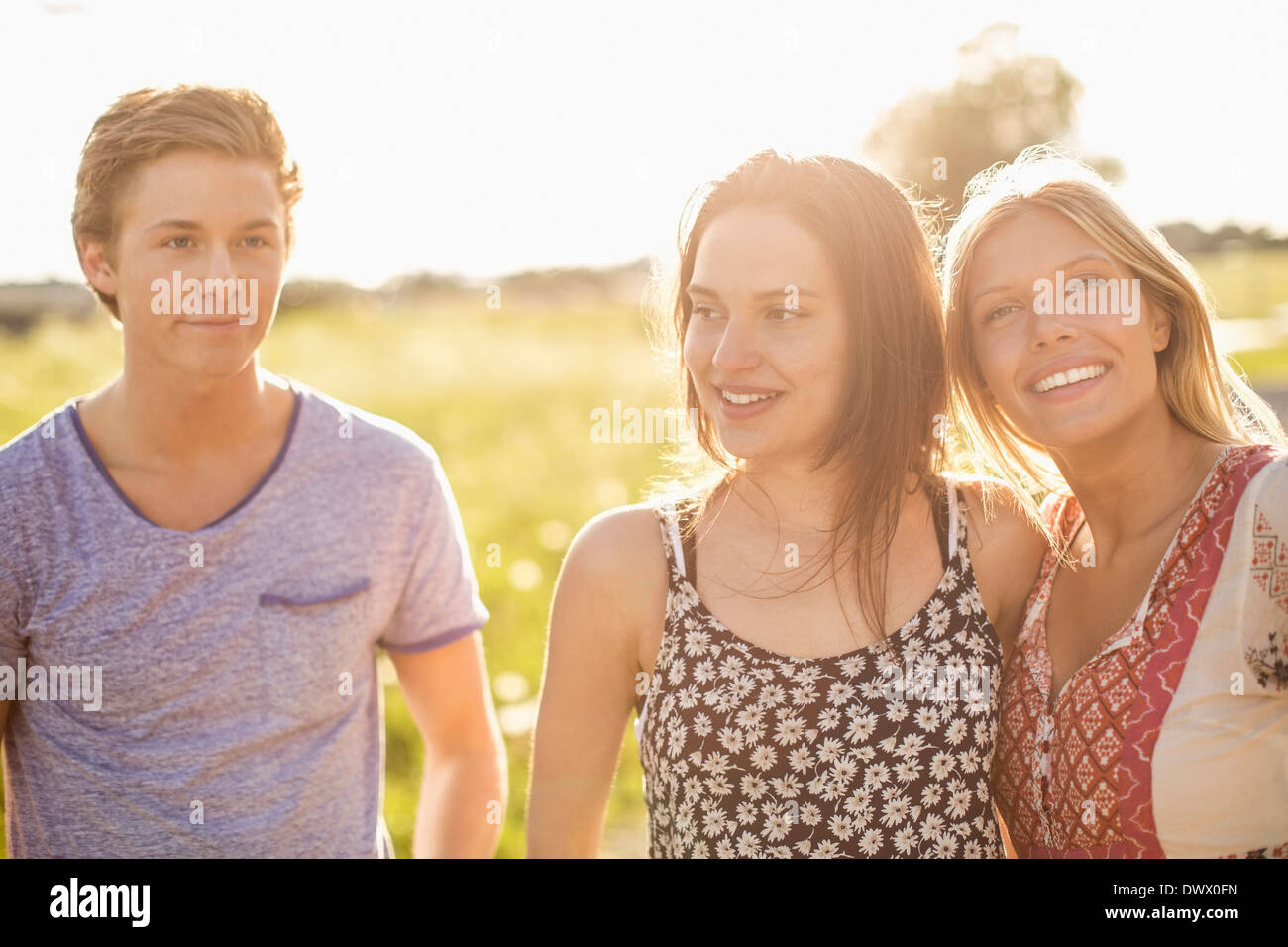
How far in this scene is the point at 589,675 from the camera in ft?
7.63

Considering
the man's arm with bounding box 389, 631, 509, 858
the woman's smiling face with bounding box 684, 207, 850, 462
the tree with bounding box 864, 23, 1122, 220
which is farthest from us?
the tree with bounding box 864, 23, 1122, 220

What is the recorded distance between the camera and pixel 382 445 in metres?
2.53

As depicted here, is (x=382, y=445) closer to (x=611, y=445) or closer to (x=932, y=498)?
(x=932, y=498)

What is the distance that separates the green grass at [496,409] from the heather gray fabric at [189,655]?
683 millimetres

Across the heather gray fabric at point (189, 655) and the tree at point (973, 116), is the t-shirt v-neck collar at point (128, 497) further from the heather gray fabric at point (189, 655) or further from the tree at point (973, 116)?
the tree at point (973, 116)

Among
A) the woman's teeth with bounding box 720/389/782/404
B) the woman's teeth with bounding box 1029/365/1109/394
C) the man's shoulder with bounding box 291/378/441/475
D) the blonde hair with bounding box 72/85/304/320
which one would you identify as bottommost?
the man's shoulder with bounding box 291/378/441/475

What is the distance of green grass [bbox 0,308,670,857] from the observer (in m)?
4.98

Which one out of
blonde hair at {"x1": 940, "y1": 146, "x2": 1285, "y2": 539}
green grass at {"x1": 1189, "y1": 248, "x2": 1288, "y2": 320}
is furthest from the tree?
blonde hair at {"x1": 940, "y1": 146, "x2": 1285, "y2": 539}

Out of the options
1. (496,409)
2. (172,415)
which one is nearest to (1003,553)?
(172,415)

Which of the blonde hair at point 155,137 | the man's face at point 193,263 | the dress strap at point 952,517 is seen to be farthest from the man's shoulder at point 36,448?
the dress strap at point 952,517

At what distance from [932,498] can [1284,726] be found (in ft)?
2.65

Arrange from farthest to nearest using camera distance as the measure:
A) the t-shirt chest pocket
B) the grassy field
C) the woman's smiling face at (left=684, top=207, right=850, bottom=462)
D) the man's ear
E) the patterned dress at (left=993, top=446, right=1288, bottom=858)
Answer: the grassy field, the man's ear, the t-shirt chest pocket, the woman's smiling face at (left=684, top=207, right=850, bottom=462), the patterned dress at (left=993, top=446, right=1288, bottom=858)

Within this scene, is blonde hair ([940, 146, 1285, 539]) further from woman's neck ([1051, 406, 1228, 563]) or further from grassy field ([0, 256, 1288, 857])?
grassy field ([0, 256, 1288, 857])
